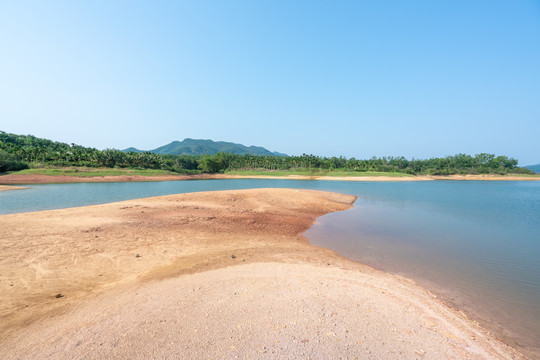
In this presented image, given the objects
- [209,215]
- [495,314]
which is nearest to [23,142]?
[209,215]

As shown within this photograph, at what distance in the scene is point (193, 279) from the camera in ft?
21.5

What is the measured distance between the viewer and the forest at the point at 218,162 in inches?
2756

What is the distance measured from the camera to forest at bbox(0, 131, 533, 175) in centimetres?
6999

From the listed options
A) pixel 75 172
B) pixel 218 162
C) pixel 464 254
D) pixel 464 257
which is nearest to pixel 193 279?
pixel 464 257

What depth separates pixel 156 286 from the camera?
610cm

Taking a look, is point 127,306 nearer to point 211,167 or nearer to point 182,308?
point 182,308

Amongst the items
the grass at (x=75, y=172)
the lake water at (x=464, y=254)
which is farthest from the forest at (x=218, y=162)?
the lake water at (x=464, y=254)

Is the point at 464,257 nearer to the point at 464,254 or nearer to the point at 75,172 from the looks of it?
the point at 464,254

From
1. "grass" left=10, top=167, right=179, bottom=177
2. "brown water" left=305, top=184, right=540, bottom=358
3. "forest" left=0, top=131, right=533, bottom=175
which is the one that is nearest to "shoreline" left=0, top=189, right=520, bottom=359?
"brown water" left=305, top=184, right=540, bottom=358

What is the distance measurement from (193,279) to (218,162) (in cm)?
9779

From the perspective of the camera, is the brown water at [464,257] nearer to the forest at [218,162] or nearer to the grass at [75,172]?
the grass at [75,172]

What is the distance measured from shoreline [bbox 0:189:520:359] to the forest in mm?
68669

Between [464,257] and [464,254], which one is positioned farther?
[464,254]

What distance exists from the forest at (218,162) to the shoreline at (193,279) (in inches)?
2704
